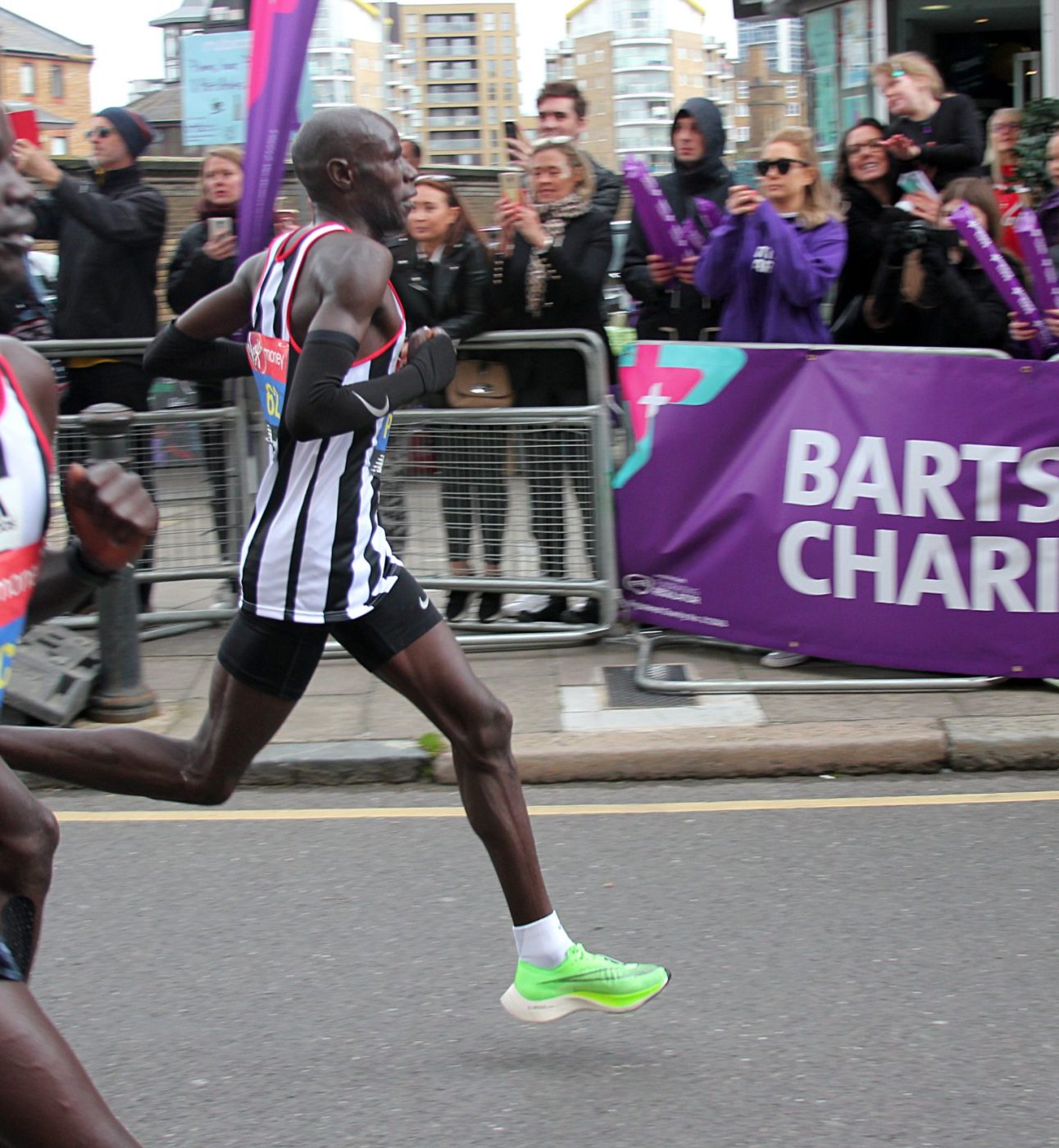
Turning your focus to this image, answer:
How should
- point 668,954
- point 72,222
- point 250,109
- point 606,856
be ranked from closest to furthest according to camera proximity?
point 668,954
point 606,856
point 250,109
point 72,222

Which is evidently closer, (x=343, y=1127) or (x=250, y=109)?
(x=343, y=1127)

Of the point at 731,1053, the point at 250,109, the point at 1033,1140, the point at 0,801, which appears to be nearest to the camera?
the point at 0,801

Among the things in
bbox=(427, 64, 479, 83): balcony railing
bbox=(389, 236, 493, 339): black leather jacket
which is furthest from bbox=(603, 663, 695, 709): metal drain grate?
bbox=(427, 64, 479, 83): balcony railing

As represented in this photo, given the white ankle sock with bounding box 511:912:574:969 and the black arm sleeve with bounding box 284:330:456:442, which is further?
the white ankle sock with bounding box 511:912:574:969

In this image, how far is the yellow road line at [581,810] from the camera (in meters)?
5.18

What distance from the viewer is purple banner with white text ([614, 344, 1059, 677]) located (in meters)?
6.02

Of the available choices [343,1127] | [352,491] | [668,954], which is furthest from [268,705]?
[668,954]

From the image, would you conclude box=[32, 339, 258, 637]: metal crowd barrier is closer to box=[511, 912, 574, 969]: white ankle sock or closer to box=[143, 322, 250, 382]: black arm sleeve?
box=[143, 322, 250, 382]: black arm sleeve

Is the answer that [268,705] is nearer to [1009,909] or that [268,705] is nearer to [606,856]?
[606,856]

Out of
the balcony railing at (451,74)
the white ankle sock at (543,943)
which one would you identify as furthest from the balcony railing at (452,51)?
the white ankle sock at (543,943)

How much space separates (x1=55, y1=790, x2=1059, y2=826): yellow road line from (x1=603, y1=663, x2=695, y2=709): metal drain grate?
2.81ft

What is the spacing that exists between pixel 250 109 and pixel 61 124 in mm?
86684

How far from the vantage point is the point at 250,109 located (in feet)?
20.8

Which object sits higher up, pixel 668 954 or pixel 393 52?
pixel 393 52
